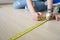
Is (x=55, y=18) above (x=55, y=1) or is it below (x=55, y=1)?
below

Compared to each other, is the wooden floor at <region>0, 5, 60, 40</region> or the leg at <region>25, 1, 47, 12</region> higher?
the leg at <region>25, 1, 47, 12</region>

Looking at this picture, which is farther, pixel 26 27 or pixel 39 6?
pixel 39 6

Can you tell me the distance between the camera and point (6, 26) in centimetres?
149

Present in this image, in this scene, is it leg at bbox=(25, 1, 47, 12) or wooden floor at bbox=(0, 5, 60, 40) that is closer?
wooden floor at bbox=(0, 5, 60, 40)

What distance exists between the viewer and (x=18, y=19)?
173cm

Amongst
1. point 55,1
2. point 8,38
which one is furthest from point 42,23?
point 55,1

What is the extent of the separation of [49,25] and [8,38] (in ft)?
1.80

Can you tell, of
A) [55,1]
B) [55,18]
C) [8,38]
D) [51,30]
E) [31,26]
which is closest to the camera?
[8,38]

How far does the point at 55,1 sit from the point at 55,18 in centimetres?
52

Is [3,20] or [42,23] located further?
[3,20]

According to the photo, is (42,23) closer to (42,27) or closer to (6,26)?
(42,27)

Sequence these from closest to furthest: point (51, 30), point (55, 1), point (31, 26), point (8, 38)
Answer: point (8, 38) < point (51, 30) < point (31, 26) < point (55, 1)

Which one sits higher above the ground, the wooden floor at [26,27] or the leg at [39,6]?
the leg at [39,6]

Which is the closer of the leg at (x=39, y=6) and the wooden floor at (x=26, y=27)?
the wooden floor at (x=26, y=27)
